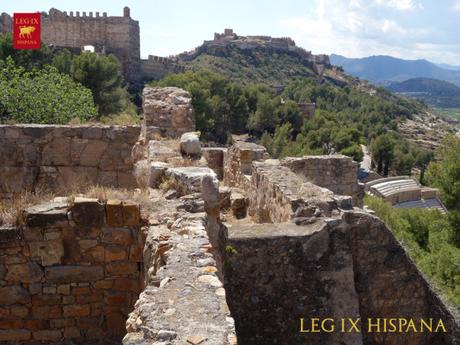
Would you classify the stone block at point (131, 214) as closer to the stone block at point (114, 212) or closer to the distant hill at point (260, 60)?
the stone block at point (114, 212)

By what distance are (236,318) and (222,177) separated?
20.0 feet

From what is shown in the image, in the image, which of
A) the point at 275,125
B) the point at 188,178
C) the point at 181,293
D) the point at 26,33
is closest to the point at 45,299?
the point at 188,178

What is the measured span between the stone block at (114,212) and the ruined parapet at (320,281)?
1444 mm

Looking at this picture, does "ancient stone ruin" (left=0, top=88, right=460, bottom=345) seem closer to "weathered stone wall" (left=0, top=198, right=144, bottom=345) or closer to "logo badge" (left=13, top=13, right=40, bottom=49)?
"weathered stone wall" (left=0, top=198, right=144, bottom=345)

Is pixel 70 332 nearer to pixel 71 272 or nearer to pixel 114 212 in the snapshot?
pixel 71 272

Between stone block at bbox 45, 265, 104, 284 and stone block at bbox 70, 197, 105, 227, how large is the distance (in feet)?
1.22

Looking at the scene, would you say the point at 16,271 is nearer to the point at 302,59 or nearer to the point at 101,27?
the point at 101,27

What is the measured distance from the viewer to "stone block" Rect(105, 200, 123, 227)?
427 centimetres

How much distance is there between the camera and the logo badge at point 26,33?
25812mm

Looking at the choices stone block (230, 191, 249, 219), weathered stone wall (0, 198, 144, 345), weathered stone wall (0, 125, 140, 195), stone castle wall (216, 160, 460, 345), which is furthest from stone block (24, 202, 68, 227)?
stone block (230, 191, 249, 219)

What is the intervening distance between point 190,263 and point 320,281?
8.59 ft

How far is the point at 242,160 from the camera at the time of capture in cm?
946

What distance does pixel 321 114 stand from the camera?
5728 centimetres

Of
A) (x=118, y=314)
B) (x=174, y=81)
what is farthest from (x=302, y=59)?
(x=118, y=314)
